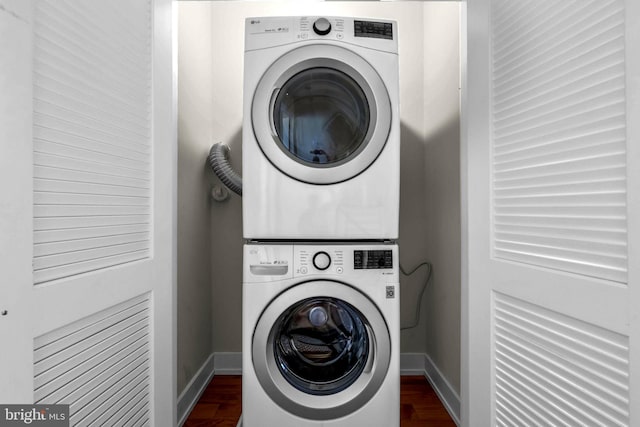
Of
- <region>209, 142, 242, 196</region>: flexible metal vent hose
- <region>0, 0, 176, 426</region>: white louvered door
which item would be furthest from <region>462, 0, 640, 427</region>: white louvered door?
<region>209, 142, 242, 196</region>: flexible metal vent hose

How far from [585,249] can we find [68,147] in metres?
1.07

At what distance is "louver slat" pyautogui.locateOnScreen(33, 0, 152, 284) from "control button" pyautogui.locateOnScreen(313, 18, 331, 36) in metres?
0.56

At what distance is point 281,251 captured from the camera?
131 centimetres

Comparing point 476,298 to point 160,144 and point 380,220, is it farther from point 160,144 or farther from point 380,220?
point 160,144

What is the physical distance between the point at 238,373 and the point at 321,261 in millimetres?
1102

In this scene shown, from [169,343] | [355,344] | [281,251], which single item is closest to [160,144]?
[281,251]

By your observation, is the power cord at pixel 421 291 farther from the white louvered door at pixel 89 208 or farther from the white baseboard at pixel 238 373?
the white louvered door at pixel 89 208

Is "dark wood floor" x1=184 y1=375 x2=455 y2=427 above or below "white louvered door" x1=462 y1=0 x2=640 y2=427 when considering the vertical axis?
below

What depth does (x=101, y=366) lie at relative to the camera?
0.89 metres

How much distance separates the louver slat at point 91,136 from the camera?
2.35 ft

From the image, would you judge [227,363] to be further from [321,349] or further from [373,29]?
[373,29]

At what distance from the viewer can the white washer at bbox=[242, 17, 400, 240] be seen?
1316 millimetres

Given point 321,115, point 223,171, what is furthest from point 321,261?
point 223,171

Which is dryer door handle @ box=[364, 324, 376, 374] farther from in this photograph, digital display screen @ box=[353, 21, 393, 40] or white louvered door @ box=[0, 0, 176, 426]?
digital display screen @ box=[353, 21, 393, 40]
